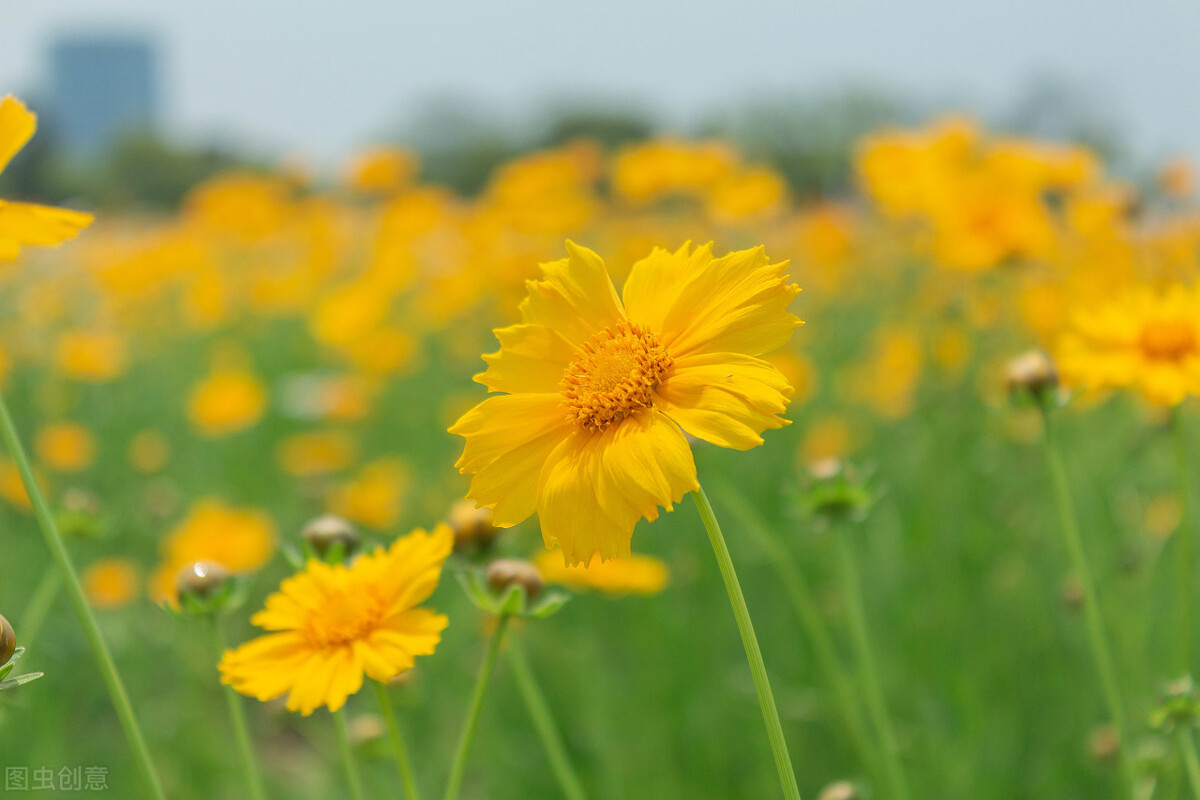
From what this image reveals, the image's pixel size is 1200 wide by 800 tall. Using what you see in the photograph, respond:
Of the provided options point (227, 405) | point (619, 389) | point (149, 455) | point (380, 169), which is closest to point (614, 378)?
point (619, 389)

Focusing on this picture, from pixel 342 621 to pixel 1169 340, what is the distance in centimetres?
63

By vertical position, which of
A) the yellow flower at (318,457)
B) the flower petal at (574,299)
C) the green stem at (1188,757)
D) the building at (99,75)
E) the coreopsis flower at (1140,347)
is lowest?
the yellow flower at (318,457)

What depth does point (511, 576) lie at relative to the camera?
1.82 ft

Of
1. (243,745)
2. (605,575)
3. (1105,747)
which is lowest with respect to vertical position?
(1105,747)

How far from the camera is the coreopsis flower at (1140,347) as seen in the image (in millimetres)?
699

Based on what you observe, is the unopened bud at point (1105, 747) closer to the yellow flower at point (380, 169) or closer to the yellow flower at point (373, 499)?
the yellow flower at point (373, 499)

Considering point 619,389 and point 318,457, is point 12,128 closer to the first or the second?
point 619,389

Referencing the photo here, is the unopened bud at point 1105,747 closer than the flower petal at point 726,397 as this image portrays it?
No

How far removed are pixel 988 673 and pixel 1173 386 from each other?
0.77 meters

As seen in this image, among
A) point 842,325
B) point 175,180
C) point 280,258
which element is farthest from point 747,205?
point 175,180

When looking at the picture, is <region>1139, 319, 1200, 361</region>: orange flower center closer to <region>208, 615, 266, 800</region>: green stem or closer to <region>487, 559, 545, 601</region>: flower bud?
<region>487, 559, 545, 601</region>: flower bud

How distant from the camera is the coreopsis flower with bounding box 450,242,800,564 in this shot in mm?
401

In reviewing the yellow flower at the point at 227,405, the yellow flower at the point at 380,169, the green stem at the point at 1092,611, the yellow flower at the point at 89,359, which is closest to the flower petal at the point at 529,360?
the green stem at the point at 1092,611

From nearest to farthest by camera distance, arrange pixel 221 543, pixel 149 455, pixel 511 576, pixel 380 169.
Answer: pixel 511 576 < pixel 221 543 < pixel 149 455 < pixel 380 169
